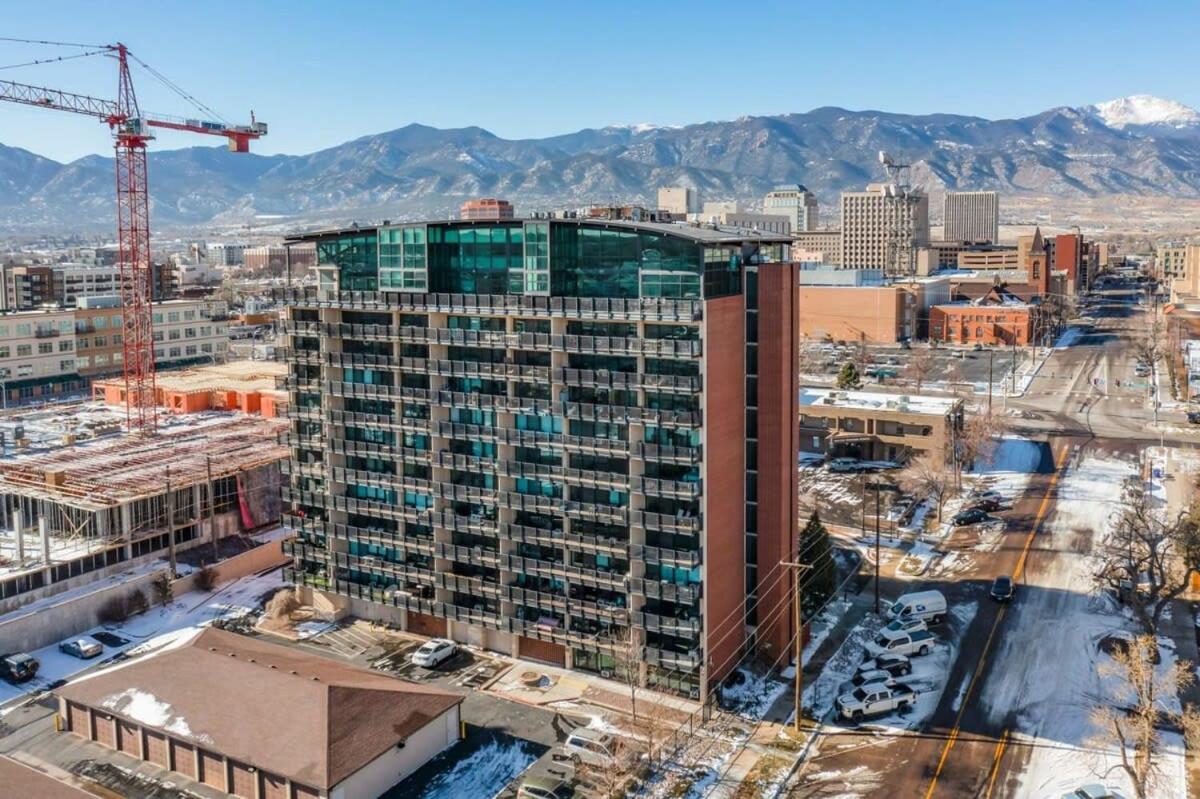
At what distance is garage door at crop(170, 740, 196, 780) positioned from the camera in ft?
123

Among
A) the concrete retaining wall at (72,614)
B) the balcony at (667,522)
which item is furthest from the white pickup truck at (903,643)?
the concrete retaining wall at (72,614)

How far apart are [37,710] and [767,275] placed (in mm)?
38579

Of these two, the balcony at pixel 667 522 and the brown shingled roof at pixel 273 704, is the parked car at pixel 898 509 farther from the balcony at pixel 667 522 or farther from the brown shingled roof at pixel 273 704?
the brown shingled roof at pixel 273 704

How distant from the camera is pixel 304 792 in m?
34.7

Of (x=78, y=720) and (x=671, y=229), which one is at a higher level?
(x=671, y=229)

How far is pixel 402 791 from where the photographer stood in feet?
122

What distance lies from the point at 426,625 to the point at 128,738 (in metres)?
15.4

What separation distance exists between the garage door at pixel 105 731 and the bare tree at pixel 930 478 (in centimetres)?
5151

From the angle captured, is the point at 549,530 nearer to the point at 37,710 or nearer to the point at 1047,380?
the point at 37,710

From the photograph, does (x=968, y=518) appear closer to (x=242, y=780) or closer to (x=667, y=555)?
(x=667, y=555)

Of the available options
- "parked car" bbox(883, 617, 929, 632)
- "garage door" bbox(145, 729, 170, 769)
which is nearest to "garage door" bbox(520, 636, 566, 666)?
"garage door" bbox(145, 729, 170, 769)

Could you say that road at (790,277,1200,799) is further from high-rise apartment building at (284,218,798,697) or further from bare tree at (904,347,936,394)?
bare tree at (904,347,936,394)

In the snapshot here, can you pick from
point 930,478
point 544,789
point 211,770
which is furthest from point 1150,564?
point 211,770

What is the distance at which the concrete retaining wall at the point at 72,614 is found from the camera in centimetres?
4862
